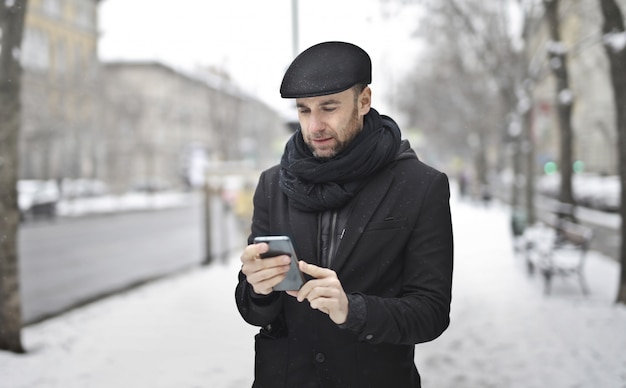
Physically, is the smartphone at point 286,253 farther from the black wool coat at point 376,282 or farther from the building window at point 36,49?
the building window at point 36,49

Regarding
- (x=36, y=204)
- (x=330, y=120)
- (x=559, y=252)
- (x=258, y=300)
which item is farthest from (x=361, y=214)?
(x=36, y=204)

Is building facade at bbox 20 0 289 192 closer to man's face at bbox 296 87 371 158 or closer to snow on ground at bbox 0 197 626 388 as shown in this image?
snow on ground at bbox 0 197 626 388

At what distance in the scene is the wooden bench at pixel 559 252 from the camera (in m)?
9.26

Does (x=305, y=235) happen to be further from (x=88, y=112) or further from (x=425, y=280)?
(x=88, y=112)

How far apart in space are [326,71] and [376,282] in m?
0.62

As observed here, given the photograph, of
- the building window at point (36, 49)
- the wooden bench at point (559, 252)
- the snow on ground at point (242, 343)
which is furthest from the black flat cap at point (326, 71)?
the building window at point (36, 49)

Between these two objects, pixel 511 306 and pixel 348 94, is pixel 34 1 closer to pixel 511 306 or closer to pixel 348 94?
pixel 511 306

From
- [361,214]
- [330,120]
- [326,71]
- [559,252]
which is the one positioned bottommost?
[559,252]

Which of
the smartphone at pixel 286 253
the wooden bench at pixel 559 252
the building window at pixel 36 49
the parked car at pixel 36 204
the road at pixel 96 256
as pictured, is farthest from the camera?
the building window at pixel 36 49

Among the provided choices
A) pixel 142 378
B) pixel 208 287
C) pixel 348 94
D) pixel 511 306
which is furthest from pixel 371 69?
pixel 208 287

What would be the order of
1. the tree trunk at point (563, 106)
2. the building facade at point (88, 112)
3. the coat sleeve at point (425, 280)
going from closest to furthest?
the coat sleeve at point (425, 280), the tree trunk at point (563, 106), the building facade at point (88, 112)

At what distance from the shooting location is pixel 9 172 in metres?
6.21

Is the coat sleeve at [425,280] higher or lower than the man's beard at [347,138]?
lower

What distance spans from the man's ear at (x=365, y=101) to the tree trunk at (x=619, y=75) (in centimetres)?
663
